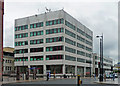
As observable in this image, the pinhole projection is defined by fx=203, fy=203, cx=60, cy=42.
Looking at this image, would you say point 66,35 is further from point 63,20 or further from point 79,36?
point 79,36

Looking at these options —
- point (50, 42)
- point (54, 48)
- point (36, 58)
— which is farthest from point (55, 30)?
point (36, 58)

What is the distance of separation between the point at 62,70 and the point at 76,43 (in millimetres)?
16801

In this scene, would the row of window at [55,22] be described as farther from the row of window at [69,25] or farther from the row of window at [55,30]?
the row of window at [69,25]

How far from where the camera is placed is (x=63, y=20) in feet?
236

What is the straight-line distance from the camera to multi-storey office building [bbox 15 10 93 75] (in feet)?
235

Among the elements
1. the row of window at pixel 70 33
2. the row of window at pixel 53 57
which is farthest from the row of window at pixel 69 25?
the row of window at pixel 53 57

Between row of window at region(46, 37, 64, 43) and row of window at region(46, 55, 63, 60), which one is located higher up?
row of window at region(46, 37, 64, 43)

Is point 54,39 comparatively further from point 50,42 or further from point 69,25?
point 69,25

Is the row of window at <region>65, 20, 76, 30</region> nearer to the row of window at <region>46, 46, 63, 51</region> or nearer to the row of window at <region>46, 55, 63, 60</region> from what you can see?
the row of window at <region>46, 46, 63, 51</region>

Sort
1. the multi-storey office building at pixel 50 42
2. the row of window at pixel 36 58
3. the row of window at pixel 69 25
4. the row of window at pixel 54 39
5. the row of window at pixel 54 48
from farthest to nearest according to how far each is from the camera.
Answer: the row of window at pixel 36 58
the row of window at pixel 69 25
the multi-storey office building at pixel 50 42
the row of window at pixel 54 39
the row of window at pixel 54 48

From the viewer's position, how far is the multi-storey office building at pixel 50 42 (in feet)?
235

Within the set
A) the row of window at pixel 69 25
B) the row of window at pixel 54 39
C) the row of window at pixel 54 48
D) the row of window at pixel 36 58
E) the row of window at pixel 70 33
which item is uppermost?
the row of window at pixel 69 25

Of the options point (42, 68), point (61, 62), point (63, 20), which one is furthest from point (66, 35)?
point (42, 68)

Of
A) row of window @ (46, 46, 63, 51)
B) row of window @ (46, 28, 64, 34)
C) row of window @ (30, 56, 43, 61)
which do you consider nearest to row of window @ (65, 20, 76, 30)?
row of window @ (46, 28, 64, 34)
